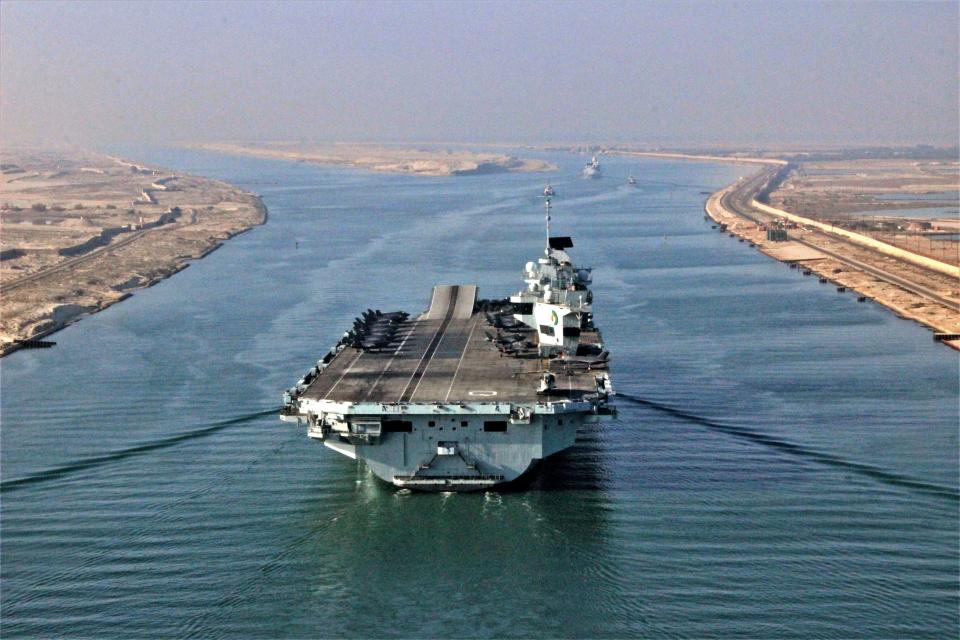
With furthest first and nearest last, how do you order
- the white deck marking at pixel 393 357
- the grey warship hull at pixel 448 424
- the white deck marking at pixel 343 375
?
1. the white deck marking at pixel 393 357
2. the white deck marking at pixel 343 375
3. the grey warship hull at pixel 448 424

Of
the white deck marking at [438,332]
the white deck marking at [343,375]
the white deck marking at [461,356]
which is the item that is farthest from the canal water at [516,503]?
the white deck marking at [461,356]

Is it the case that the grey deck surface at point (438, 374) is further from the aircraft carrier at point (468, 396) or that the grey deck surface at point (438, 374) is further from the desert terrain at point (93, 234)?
the desert terrain at point (93, 234)

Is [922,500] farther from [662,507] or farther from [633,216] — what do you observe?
[633,216]

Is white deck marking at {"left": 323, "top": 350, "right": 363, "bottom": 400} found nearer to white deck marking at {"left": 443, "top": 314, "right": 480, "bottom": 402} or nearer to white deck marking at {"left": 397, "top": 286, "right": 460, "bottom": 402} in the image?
white deck marking at {"left": 397, "top": 286, "right": 460, "bottom": 402}

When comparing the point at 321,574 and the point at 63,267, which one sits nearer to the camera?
the point at 321,574

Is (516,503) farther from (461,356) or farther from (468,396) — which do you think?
(461,356)

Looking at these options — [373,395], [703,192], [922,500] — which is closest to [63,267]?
[373,395]

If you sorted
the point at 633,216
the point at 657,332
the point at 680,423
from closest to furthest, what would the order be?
the point at 680,423 → the point at 657,332 → the point at 633,216
